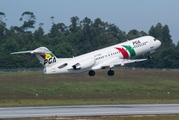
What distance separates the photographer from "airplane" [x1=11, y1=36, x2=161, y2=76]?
55.6 meters

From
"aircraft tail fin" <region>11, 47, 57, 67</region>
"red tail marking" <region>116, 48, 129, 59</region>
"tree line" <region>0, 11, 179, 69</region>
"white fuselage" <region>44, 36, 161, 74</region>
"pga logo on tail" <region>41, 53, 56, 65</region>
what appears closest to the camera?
"aircraft tail fin" <region>11, 47, 57, 67</region>

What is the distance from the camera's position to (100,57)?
2287 inches

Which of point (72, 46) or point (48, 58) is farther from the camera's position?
point (72, 46)

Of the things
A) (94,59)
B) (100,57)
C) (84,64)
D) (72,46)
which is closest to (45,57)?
(84,64)

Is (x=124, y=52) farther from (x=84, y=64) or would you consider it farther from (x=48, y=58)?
(x=48, y=58)

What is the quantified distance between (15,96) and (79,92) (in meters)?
16.9

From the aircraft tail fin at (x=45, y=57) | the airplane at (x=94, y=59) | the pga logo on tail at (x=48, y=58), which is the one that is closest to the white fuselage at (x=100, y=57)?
the airplane at (x=94, y=59)

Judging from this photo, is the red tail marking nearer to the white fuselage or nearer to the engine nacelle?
the white fuselage

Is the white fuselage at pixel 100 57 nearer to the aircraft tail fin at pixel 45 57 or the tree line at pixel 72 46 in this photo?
the aircraft tail fin at pixel 45 57

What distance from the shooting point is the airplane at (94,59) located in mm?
55594

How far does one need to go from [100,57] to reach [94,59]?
122cm

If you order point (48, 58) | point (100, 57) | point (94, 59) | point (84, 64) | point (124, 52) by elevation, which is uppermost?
point (124, 52)

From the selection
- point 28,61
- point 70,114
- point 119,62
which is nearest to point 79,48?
point 28,61

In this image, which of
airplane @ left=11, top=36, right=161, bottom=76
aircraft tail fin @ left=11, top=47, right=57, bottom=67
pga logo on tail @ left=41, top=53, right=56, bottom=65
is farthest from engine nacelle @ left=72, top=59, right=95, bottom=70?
aircraft tail fin @ left=11, top=47, right=57, bottom=67
